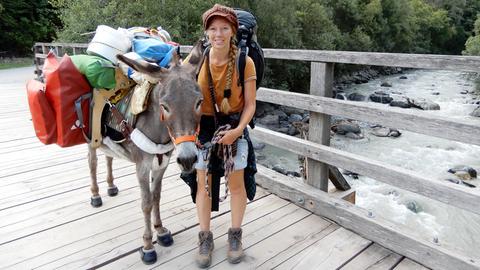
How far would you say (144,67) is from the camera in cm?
208

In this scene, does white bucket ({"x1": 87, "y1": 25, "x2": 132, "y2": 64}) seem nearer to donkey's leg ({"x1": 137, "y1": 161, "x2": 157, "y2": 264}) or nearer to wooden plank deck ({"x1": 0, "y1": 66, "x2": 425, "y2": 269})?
donkey's leg ({"x1": 137, "y1": 161, "x2": 157, "y2": 264})

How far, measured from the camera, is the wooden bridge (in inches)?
96.3

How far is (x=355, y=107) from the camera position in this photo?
2818mm

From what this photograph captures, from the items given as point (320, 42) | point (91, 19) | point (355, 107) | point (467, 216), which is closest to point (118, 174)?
point (355, 107)

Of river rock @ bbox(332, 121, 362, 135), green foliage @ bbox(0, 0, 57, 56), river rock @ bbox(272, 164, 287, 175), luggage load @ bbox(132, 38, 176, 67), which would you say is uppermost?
green foliage @ bbox(0, 0, 57, 56)

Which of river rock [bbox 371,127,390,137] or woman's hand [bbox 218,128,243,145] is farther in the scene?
river rock [bbox 371,127,390,137]

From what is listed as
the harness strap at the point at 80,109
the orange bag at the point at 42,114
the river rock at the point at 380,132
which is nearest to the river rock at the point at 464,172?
the river rock at the point at 380,132

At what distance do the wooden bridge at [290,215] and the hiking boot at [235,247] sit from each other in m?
0.06

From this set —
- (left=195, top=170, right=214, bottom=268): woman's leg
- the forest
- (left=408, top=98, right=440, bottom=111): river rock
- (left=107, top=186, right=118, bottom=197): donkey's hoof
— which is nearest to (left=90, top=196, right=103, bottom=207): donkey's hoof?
(left=107, top=186, right=118, bottom=197): donkey's hoof

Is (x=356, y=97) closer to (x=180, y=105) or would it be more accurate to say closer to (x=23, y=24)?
(x=180, y=105)

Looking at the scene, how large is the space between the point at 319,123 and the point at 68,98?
2.00 metres

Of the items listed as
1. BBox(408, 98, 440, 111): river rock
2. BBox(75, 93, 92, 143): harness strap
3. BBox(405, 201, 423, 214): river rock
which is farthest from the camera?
BBox(408, 98, 440, 111): river rock

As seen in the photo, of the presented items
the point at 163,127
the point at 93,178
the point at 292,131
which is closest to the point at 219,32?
the point at 163,127

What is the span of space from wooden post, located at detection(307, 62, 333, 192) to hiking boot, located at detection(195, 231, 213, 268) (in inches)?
45.8
